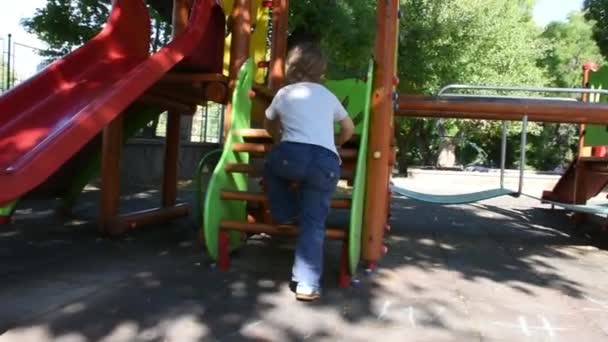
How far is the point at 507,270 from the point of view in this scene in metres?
4.39

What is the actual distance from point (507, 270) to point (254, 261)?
1.93 m

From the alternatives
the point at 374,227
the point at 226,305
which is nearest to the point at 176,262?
the point at 226,305

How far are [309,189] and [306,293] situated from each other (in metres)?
0.59

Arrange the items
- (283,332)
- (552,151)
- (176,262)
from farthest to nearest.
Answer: (552,151) → (176,262) → (283,332)

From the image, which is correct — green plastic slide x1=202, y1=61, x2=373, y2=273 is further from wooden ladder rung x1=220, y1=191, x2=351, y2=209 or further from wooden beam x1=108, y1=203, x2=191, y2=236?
wooden beam x1=108, y1=203, x2=191, y2=236

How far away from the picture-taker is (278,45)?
5.93 meters

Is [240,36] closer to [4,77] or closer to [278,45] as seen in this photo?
[278,45]

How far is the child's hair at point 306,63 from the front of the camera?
349 centimetres

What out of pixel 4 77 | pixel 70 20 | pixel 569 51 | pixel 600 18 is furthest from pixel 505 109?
pixel 569 51

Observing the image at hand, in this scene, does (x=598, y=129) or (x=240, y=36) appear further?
(x=598, y=129)

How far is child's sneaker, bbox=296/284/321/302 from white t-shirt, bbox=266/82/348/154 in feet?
2.66

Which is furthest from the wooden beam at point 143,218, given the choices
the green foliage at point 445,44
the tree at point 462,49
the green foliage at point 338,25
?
the tree at point 462,49

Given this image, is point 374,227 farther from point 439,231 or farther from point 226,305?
point 439,231

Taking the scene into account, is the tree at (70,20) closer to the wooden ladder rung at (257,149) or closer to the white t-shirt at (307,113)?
the wooden ladder rung at (257,149)
